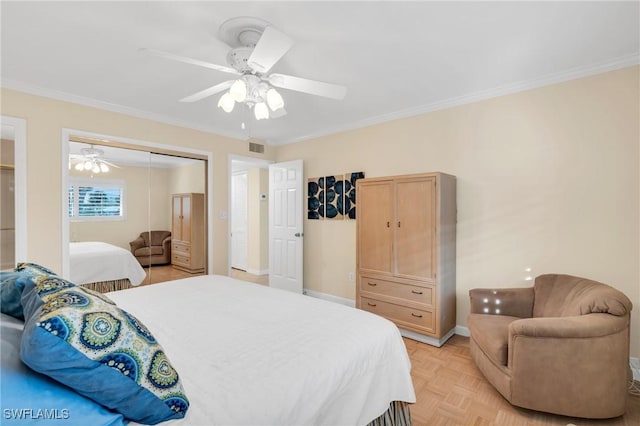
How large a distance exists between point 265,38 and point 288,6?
377 mm

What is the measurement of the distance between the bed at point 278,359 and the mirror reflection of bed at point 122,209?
4.91ft

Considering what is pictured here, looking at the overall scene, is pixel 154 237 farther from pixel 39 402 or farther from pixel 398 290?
pixel 39 402

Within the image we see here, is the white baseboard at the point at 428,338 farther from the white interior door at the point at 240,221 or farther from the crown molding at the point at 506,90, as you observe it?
the white interior door at the point at 240,221

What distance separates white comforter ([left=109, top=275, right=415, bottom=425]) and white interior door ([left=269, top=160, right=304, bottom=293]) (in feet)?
8.01

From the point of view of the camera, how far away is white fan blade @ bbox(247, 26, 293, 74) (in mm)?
Answer: 1511

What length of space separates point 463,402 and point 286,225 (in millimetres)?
3234

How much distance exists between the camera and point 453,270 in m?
3.16

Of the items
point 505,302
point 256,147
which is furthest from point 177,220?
point 505,302

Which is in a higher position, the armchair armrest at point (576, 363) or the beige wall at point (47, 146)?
the beige wall at point (47, 146)

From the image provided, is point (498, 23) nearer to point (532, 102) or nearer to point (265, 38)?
point (532, 102)

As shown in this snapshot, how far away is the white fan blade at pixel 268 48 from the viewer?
1511 mm

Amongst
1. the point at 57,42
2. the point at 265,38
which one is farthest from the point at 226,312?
the point at 57,42

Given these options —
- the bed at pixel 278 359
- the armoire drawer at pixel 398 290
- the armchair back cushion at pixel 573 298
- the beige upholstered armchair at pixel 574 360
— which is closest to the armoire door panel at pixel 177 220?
the bed at pixel 278 359

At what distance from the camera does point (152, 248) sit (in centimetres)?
377
